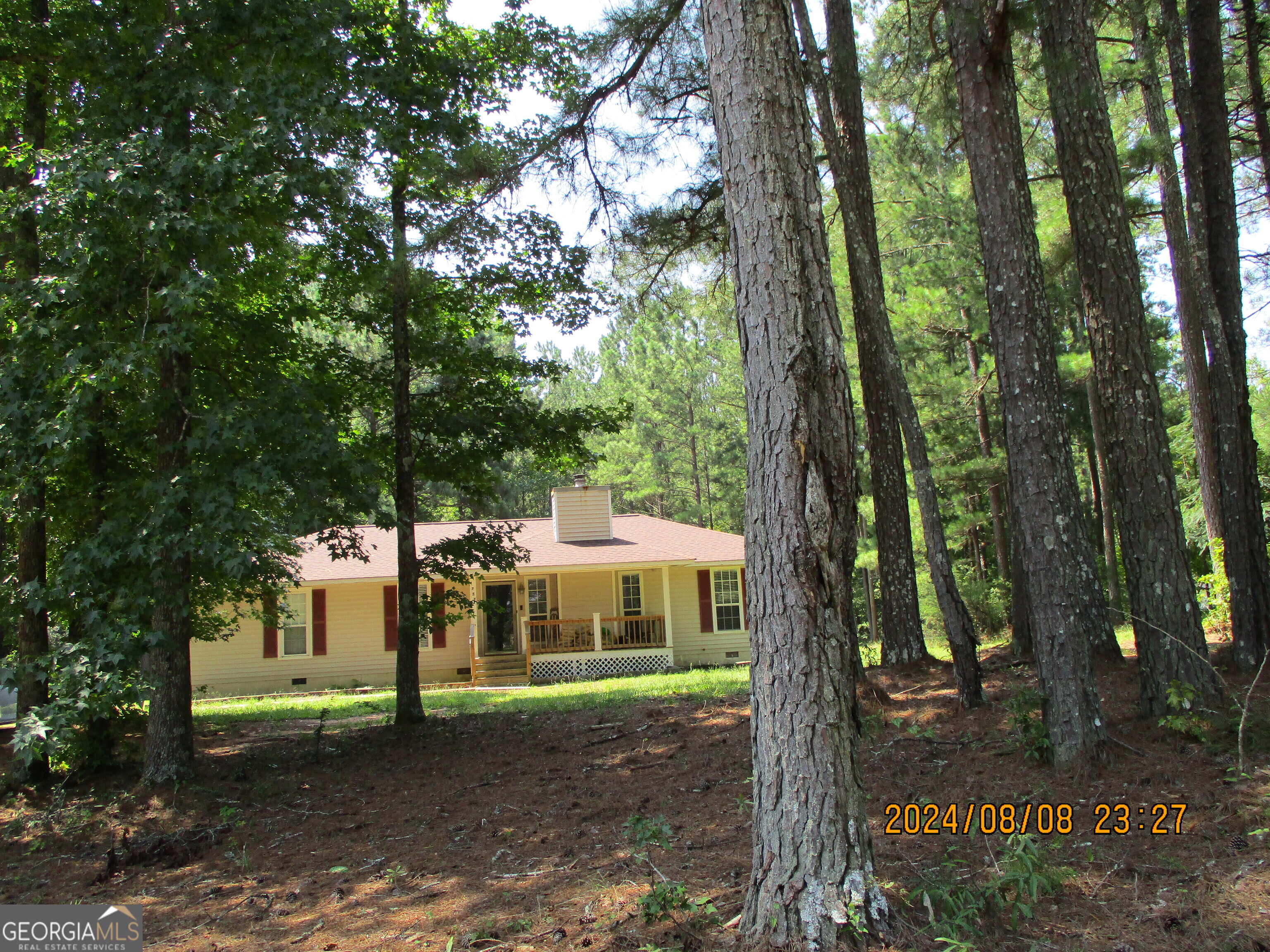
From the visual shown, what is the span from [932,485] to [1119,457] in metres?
1.38

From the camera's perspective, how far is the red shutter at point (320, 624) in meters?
17.7

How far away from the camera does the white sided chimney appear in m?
19.3

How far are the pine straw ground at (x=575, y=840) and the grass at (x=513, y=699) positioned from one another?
2416mm

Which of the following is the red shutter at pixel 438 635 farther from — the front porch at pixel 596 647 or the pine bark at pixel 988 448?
the pine bark at pixel 988 448

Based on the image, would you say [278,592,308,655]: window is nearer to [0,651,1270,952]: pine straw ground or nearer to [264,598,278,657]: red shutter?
[264,598,278,657]: red shutter

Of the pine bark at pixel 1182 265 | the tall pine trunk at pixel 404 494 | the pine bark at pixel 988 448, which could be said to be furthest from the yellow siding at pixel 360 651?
the pine bark at pixel 1182 265

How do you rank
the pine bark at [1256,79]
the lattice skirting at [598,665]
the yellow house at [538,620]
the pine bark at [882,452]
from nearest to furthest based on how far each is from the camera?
the pine bark at [1256,79]
the pine bark at [882,452]
the lattice skirting at [598,665]
the yellow house at [538,620]

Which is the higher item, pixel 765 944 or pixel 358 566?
pixel 358 566

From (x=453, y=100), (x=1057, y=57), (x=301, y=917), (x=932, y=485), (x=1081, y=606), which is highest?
(x=453, y=100)

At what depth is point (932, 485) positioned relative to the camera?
Result: 6352 mm

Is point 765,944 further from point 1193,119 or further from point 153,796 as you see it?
point 1193,119

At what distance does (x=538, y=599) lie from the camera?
61.6ft

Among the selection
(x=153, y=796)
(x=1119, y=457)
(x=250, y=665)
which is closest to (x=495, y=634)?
(x=250, y=665)

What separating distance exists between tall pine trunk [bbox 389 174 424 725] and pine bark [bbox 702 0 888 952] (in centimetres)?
633
